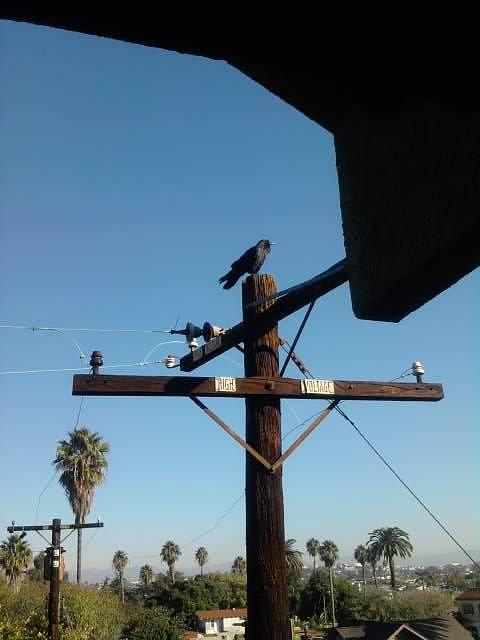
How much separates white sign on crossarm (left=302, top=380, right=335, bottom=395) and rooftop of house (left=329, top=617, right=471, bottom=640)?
34.6m

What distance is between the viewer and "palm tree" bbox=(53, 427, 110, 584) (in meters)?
33.1

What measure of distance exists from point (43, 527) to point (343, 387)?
1277 cm

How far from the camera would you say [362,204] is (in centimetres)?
156

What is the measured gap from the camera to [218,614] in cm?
5716

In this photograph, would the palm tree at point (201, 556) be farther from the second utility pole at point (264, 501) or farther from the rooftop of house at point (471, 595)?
the second utility pole at point (264, 501)

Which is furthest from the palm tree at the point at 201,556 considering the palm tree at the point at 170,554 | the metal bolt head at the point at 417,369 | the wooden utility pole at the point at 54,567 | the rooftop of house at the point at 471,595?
the metal bolt head at the point at 417,369

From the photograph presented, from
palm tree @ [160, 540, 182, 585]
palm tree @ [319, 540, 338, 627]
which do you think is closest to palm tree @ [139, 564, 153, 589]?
palm tree @ [160, 540, 182, 585]

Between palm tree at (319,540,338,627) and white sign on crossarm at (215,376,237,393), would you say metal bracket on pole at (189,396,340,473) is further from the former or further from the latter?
palm tree at (319,540,338,627)

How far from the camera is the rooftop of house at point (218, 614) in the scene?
55.4 meters

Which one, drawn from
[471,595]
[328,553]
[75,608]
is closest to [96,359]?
[75,608]

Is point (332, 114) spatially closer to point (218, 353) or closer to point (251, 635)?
point (218, 353)

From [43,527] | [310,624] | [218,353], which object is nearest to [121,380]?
[218,353]

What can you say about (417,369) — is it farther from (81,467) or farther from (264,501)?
(81,467)

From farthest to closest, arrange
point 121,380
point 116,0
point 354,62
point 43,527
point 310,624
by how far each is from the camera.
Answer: point 310,624, point 43,527, point 121,380, point 354,62, point 116,0
